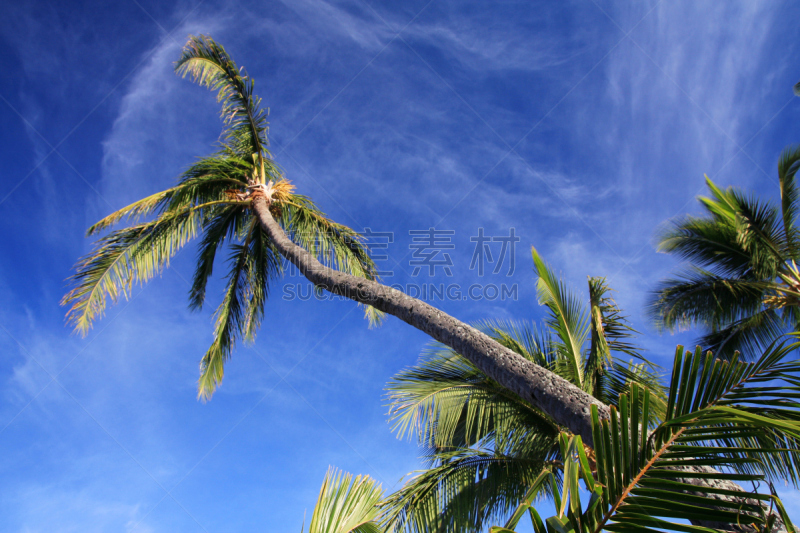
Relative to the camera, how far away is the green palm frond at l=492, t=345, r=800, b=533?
121 cm

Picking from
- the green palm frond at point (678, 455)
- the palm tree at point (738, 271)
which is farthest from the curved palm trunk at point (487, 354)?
the palm tree at point (738, 271)

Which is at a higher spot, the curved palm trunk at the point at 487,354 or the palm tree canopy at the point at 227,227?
the palm tree canopy at the point at 227,227

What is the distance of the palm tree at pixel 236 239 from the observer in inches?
197

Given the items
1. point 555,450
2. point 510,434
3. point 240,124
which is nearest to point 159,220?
point 240,124

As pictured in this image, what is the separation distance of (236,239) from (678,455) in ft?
25.8

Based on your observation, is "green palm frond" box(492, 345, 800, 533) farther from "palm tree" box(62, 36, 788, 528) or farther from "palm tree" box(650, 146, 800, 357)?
"palm tree" box(650, 146, 800, 357)

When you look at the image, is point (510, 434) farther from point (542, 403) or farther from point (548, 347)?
point (542, 403)

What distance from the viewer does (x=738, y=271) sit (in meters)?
9.66

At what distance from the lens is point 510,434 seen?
4.54m

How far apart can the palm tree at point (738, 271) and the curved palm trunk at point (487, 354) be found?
26.3 ft

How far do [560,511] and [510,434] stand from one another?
365cm

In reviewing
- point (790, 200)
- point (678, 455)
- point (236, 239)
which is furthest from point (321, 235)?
point (790, 200)

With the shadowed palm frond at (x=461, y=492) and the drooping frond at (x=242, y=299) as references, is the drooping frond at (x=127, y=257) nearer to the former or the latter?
the drooping frond at (x=242, y=299)

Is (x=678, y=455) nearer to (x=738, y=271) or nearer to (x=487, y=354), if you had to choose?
(x=487, y=354)
